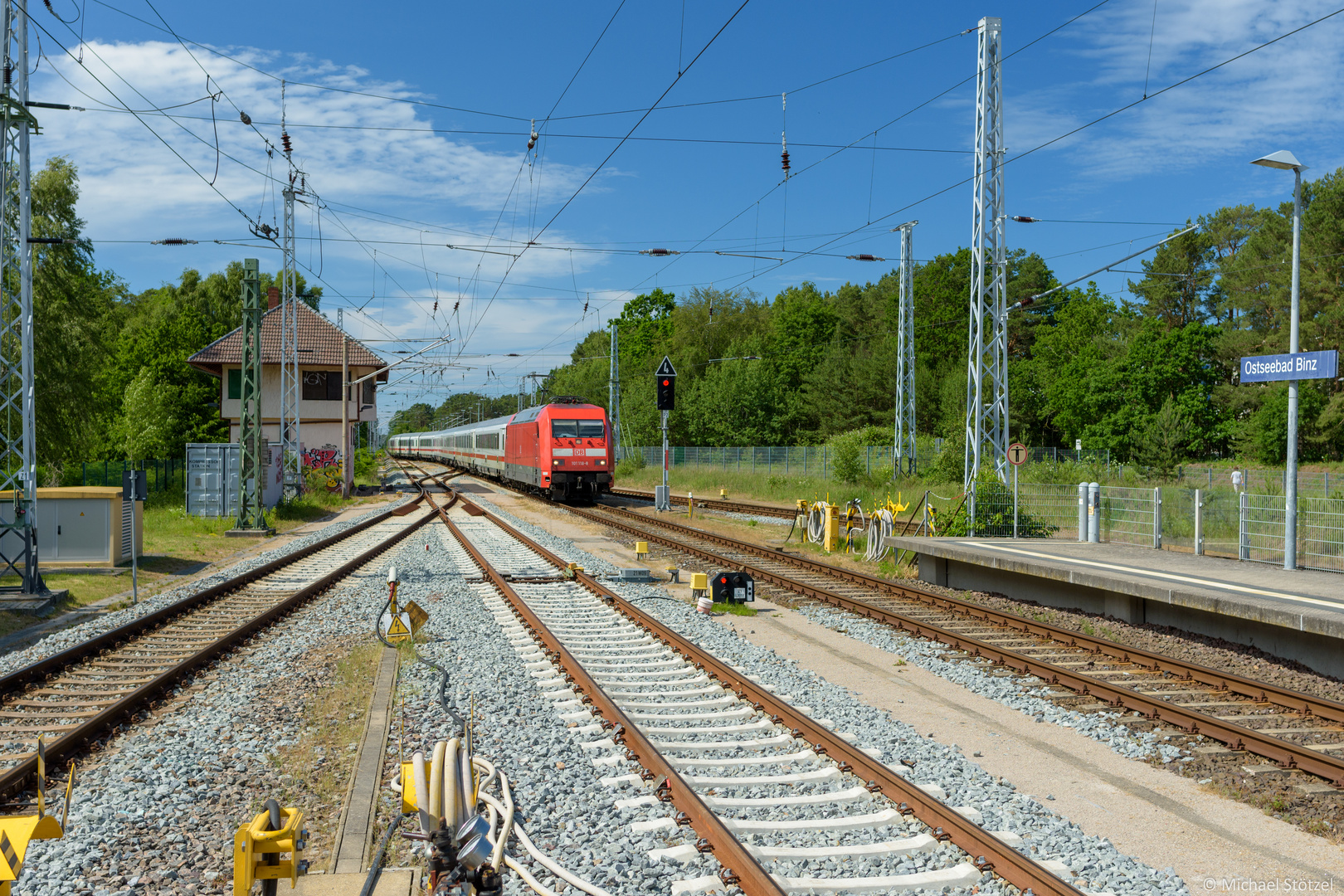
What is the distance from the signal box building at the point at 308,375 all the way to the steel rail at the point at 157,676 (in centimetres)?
2863

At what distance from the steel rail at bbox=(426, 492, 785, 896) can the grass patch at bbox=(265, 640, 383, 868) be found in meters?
1.70

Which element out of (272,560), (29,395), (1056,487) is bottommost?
(272,560)

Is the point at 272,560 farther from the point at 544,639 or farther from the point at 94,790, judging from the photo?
the point at 94,790

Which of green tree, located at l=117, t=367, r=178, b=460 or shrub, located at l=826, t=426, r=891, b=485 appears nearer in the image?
shrub, located at l=826, t=426, r=891, b=485

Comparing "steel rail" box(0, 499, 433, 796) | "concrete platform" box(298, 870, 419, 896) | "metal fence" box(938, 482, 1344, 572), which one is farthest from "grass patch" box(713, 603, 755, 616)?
"concrete platform" box(298, 870, 419, 896)

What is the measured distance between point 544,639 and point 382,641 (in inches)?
69.1

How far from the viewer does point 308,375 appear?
46500 mm

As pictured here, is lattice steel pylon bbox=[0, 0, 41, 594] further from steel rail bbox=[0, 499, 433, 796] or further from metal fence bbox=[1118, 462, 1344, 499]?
metal fence bbox=[1118, 462, 1344, 499]

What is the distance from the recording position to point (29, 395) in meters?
13.0

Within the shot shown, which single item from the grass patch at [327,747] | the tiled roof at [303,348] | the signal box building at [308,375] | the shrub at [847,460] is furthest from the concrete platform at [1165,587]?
the tiled roof at [303,348]

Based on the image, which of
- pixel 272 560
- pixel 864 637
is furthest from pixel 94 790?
pixel 272 560

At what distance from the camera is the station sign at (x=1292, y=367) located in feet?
37.7

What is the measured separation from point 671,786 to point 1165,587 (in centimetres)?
724

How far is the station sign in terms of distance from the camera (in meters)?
11.5
